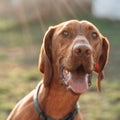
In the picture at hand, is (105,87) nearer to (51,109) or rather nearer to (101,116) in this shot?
(101,116)

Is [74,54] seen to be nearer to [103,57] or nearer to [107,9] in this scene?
[103,57]

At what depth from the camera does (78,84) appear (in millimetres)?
5816

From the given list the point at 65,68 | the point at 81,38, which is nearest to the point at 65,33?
the point at 81,38

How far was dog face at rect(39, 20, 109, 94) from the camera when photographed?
18.6 feet

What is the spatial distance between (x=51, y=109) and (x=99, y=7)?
684 inches

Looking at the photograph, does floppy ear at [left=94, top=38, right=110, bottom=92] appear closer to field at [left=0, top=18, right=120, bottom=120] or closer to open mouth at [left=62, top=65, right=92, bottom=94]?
open mouth at [left=62, top=65, right=92, bottom=94]

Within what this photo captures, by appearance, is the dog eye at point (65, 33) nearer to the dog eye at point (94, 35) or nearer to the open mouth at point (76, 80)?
the dog eye at point (94, 35)

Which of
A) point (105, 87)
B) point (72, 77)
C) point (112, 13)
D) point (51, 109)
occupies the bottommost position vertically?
point (112, 13)

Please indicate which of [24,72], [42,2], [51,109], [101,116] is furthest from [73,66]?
[42,2]

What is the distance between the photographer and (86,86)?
5.86 metres

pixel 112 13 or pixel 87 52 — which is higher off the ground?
pixel 87 52

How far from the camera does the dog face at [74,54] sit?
5.67m

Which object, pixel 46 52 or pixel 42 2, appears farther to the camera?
pixel 42 2

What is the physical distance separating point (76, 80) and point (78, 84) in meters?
0.04
